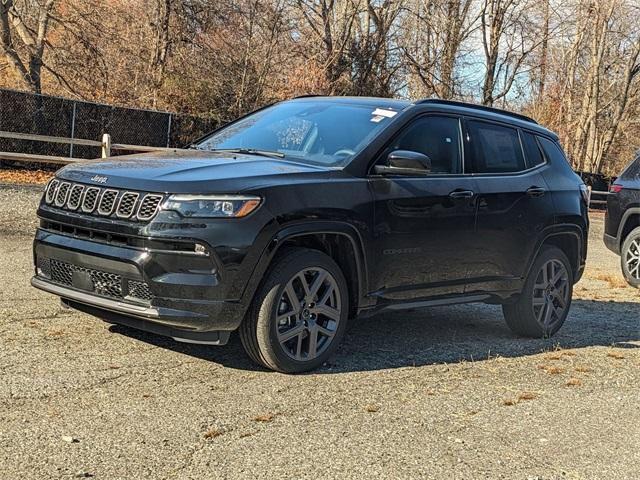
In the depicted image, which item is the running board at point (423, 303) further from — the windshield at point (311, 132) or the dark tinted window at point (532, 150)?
the dark tinted window at point (532, 150)

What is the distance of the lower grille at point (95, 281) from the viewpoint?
15.3ft

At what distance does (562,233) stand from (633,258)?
502cm

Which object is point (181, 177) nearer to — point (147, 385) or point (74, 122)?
point (147, 385)

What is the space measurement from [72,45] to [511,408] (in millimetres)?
23028

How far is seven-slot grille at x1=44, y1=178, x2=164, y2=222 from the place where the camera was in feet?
15.1

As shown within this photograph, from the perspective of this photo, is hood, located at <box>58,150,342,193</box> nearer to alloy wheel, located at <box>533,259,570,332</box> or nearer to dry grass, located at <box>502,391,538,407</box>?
dry grass, located at <box>502,391,538,407</box>

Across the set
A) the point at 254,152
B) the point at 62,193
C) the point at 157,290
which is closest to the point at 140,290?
the point at 157,290

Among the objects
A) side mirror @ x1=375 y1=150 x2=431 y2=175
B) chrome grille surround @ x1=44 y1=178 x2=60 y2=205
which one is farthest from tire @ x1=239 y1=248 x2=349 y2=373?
chrome grille surround @ x1=44 y1=178 x2=60 y2=205

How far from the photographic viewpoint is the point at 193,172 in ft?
15.8

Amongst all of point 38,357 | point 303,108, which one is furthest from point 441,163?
point 38,357

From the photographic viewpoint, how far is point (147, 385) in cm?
459

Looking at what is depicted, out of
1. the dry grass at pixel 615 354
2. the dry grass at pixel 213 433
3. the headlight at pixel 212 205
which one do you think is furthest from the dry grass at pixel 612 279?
the dry grass at pixel 213 433

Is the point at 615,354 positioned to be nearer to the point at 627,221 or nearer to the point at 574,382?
the point at 574,382

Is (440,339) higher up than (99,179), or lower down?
lower down
